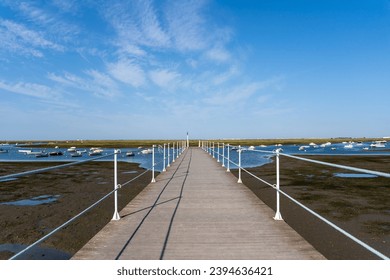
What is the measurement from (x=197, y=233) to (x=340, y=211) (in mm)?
7019

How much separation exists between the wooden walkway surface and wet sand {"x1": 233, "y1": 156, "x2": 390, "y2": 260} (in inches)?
88.4

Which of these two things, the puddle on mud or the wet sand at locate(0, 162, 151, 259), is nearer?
the puddle on mud

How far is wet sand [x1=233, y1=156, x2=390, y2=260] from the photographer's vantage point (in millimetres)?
6555

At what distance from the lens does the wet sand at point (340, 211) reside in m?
6.55

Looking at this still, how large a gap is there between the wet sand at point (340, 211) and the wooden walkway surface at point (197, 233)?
88.4 inches

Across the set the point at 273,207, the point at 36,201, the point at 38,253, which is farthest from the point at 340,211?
the point at 36,201

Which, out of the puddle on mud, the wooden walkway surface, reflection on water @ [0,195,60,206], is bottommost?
the puddle on mud

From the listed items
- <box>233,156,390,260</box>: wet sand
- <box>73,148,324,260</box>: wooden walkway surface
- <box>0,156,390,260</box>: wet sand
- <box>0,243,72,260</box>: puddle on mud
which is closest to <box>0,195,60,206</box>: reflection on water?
<box>0,156,390,260</box>: wet sand

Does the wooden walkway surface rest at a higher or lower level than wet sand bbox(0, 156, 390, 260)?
higher

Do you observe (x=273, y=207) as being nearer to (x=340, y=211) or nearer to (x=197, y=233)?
(x=340, y=211)

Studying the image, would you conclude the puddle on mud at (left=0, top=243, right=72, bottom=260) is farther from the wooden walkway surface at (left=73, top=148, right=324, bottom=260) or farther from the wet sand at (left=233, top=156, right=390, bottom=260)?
the wet sand at (left=233, top=156, right=390, bottom=260)

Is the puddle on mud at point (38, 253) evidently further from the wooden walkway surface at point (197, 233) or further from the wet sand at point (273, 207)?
the wooden walkway surface at point (197, 233)

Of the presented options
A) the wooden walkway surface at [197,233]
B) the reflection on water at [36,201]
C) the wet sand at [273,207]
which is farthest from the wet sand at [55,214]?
the wooden walkway surface at [197,233]
